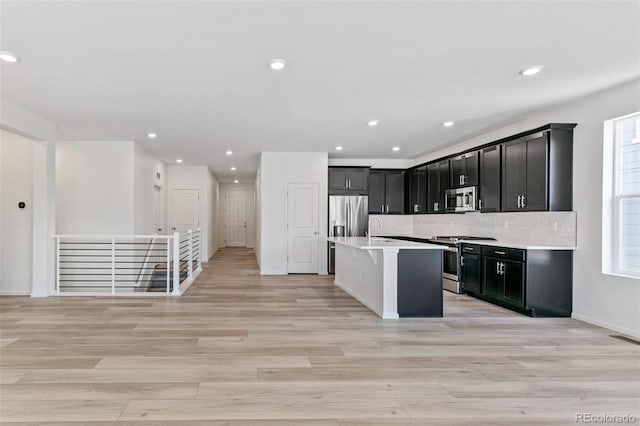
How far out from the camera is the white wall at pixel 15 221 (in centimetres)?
570

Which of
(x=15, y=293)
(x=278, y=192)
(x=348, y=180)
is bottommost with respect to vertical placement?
(x=15, y=293)

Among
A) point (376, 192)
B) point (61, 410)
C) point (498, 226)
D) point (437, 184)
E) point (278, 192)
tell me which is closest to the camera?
point (61, 410)

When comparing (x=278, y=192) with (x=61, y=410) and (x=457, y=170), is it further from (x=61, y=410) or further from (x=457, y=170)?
(x=61, y=410)

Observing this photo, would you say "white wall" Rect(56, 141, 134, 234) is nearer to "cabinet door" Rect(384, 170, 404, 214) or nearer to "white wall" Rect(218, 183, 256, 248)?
"cabinet door" Rect(384, 170, 404, 214)

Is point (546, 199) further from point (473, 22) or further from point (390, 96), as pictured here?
point (473, 22)

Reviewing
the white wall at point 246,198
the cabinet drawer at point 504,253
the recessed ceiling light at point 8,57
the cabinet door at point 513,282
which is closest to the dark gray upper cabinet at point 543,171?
the cabinet drawer at point 504,253

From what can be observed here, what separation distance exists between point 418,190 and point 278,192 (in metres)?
3.06

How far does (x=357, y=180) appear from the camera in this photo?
8.32 meters

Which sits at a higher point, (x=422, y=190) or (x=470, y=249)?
(x=422, y=190)

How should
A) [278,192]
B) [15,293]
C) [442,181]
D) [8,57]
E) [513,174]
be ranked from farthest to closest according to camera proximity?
[278,192] < [442,181] < [15,293] < [513,174] < [8,57]

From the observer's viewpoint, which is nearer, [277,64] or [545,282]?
[277,64]

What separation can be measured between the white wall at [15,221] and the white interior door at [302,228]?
444 centimetres

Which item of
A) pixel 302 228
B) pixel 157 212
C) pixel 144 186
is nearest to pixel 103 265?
pixel 144 186

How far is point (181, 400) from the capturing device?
240 cm
